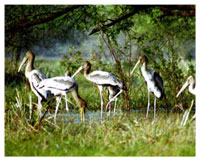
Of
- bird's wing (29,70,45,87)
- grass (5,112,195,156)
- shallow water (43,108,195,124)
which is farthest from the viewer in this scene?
shallow water (43,108,195,124)

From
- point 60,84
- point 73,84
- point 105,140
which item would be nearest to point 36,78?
point 60,84

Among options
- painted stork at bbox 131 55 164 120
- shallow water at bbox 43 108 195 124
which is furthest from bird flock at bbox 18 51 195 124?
shallow water at bbox 43 108 195 124

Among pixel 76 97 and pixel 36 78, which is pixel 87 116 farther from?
pixel 36 78

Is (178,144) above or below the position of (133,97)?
below

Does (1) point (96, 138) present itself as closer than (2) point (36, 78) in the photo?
Yes

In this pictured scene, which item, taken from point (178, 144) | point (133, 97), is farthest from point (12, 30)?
point (178, 144)

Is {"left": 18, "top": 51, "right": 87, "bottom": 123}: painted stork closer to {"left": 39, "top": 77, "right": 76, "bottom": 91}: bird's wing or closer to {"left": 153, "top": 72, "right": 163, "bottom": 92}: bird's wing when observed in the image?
{"left": 39, "top": 77, "right": 76, "bottom": 91}: bird's wing

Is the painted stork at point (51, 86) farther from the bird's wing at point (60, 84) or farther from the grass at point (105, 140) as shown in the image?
the grass at point (105, 140)

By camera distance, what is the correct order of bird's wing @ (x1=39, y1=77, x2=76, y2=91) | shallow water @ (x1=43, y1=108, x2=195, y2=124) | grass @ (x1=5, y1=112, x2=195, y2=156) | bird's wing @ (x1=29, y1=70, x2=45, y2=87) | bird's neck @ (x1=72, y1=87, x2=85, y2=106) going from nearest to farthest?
grass @ (x1=5, y1=112, x2=195, y2=156)
bird's wing @ (x1=39, y1=77, x2=76, y2=91)
bird's neck @ (x1=72, y1=87, x2=85, y2=106)
bird's wing @ (x1=29, y1=70, x2=45, y2=87)
shallow water @ (x1=43, y1=108, x2=195, y2=124)

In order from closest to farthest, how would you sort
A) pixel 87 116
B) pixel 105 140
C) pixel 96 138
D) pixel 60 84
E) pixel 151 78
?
1. pixel 105 140
2. pixel 96 138
3. pixel 60 84
4. pixel 151 78
5. pixel 87 116
